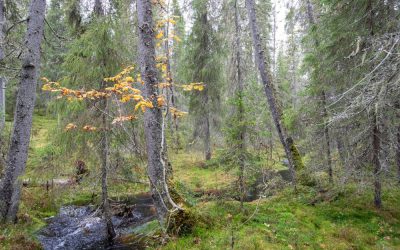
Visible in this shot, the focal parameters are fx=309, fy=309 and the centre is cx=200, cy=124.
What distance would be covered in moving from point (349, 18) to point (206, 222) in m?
7.61

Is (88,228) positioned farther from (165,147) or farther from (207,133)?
(207,133)

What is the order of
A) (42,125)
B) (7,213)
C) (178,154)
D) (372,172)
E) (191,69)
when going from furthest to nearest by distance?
(42,125)
(178,154)
(191,69)
(372,172)
(7,213)

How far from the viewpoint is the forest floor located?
7.07 meters

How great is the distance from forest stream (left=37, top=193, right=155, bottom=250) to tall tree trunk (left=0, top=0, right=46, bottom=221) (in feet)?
5.92

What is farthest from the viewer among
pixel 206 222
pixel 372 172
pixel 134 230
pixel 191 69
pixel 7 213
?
pixel 191 69

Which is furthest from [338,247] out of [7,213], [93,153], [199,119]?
[199,119]

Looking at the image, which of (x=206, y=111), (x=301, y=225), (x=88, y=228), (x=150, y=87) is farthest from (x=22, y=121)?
(x=206, y=111)

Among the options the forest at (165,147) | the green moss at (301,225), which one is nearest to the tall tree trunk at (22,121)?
the forest at (165,147)

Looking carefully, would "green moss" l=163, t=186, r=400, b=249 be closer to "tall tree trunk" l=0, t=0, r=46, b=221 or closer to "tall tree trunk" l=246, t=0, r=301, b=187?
"tall tree trunk" l=246, t=0, r=301, b=187

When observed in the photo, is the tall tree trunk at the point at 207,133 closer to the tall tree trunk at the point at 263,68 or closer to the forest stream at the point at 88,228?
the forest stream at the point at 88,228

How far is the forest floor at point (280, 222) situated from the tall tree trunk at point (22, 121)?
432 mm

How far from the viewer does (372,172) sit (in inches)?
363

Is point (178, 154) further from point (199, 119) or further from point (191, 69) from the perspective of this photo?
point (191, 69)

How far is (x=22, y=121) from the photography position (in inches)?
316
